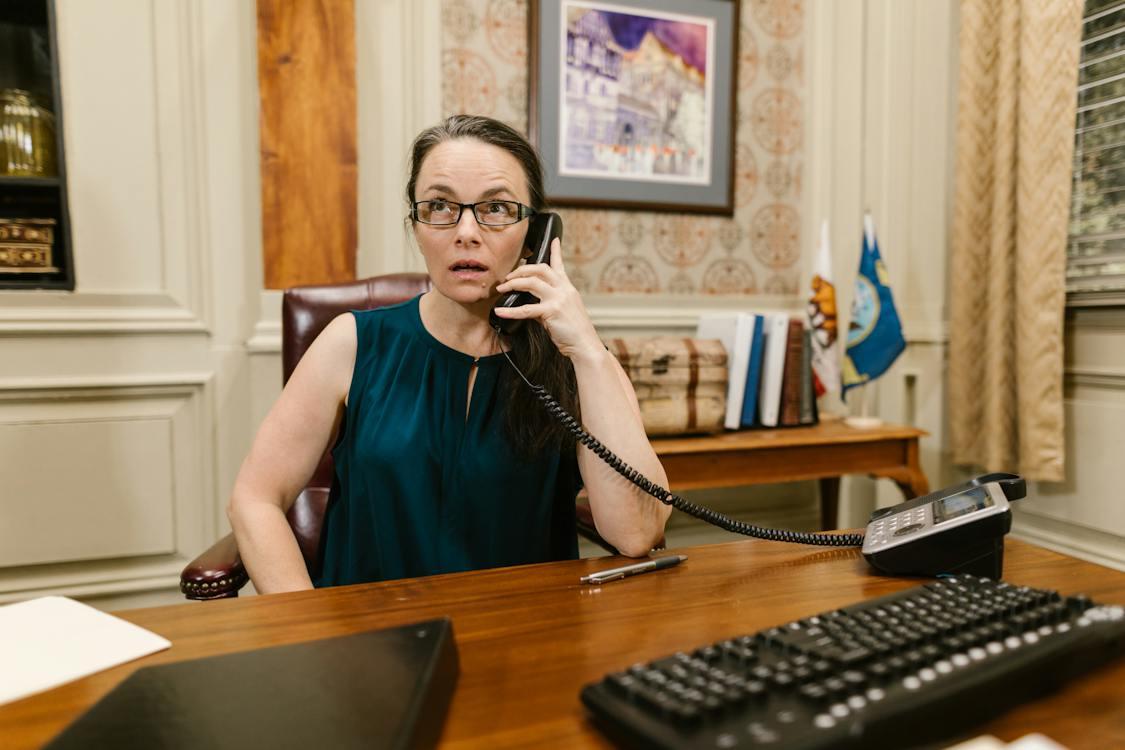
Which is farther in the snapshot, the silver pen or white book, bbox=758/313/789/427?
white book, bbox=758/313/789/427

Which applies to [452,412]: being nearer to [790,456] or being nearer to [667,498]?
[667,498]

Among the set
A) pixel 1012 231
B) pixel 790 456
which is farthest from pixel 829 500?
pixel 1012 231

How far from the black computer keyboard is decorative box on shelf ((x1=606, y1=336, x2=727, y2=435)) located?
1503 millimetres

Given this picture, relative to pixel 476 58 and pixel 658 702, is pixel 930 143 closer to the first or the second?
pixel 476 58

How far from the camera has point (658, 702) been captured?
1.67ft

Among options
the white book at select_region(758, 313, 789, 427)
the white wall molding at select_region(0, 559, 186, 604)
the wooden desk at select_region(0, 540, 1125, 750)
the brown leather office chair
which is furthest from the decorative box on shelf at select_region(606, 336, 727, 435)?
the white wall molding at select_region(0, 559, 186, 604)

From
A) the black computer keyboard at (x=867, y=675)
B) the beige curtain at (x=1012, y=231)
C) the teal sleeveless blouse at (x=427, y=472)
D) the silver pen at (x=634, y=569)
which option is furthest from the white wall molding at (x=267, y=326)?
the beige curtain at (x=1012, y=231)

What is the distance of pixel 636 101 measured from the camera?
2561 mm

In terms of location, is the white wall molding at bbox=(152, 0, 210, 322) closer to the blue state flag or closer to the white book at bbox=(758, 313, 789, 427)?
the white book at bbox=(758, 313, 789, 427)

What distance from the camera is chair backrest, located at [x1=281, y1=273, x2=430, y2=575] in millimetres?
1570

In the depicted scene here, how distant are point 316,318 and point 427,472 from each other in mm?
567

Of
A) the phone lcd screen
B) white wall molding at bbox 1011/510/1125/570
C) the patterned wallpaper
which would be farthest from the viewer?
the patterned wallpaper

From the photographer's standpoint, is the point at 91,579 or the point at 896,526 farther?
the point at 91,579

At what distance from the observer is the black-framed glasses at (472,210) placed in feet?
3.95
